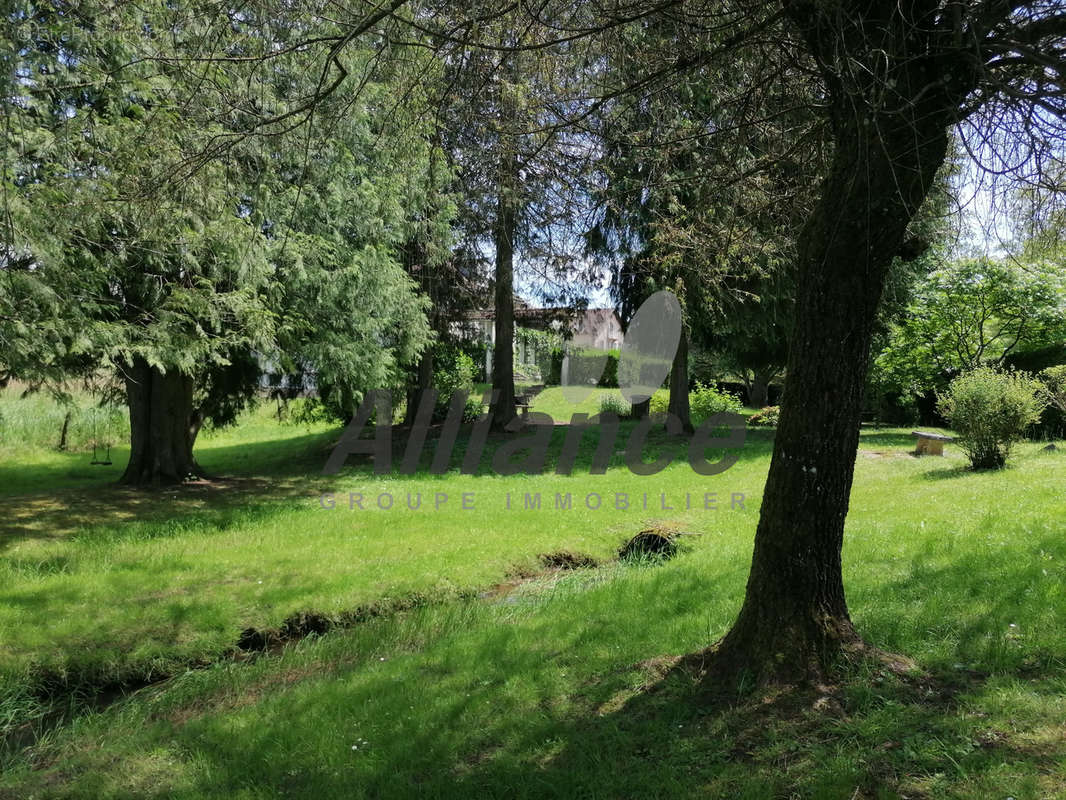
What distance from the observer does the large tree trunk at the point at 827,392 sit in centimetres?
355

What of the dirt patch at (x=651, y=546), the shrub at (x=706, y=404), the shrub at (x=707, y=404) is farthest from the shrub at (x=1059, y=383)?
the dirt patch at (x=651, y=546)

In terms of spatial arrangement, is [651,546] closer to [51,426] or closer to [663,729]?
[663,729]

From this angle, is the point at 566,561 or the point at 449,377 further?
the point at 449,377

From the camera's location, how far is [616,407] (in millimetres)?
22797

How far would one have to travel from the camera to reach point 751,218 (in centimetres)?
582

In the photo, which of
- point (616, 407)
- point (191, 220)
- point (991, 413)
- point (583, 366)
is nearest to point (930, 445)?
point (991, 413)

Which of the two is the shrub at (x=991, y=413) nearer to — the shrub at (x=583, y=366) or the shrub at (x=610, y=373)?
the shrub at (x=583, y=366)

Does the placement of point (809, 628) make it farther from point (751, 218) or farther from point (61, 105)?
point (61, 105)

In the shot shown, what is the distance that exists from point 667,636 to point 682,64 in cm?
401

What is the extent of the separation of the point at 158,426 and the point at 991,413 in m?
14.3

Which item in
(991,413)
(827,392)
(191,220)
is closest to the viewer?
(827,392)

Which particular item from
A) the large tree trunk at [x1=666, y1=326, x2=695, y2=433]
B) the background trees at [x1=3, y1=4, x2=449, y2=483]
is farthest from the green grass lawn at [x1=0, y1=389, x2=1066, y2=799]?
the large tree trunk at [x1=666, y1=326, x2=695, y2=433]

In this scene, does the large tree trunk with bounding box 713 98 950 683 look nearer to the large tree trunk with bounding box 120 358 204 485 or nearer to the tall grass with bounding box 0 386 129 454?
the large tree trunk with bounding box 120 358 204 485

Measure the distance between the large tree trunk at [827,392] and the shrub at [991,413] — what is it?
870cm
